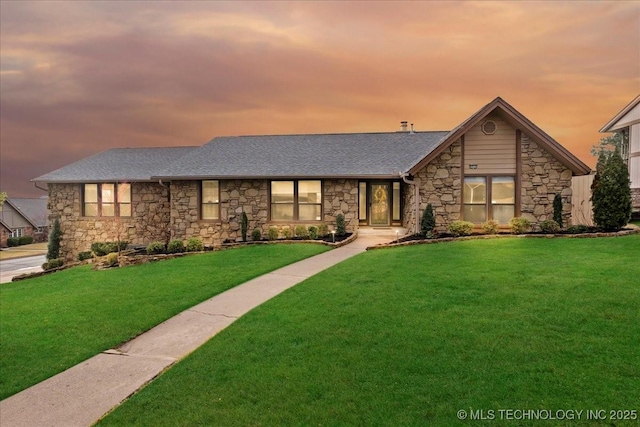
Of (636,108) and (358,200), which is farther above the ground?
(636,108)

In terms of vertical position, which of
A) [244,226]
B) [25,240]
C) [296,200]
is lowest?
[25,240]

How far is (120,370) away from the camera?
591 cm

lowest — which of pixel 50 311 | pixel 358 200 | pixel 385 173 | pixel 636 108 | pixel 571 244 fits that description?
pixel 50 311

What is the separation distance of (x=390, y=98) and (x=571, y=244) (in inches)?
611

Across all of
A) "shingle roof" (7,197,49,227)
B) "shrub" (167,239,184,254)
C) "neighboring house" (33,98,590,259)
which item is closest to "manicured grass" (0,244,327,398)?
"shrub" (167,239,184,254)

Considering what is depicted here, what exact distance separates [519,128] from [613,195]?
4115 mm

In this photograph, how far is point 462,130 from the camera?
16.0m

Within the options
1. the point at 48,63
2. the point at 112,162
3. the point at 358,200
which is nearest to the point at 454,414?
the point at 358,200

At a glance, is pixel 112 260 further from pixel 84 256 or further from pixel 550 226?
pixel 550 226

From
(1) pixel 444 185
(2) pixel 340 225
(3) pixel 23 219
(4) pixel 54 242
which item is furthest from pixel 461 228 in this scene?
(3) pixel 23 219

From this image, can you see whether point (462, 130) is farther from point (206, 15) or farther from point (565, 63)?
point (206, 15)

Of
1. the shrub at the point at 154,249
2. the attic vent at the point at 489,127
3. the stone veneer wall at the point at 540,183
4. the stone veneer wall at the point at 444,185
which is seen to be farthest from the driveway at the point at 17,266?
the stone veneer wall at the point at 540,183

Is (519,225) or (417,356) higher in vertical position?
(519,225)

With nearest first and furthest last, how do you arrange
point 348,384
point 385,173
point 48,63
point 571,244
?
point 348,384
point 571,244
point 385,173
point 48,63
